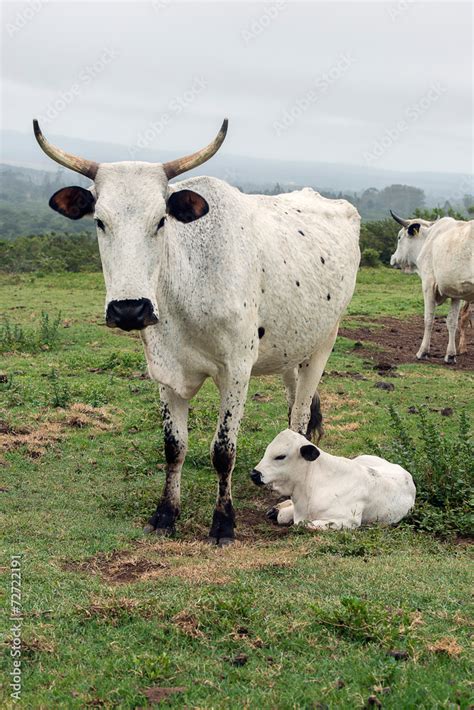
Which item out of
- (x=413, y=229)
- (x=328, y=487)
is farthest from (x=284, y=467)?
(x=413, y=229)

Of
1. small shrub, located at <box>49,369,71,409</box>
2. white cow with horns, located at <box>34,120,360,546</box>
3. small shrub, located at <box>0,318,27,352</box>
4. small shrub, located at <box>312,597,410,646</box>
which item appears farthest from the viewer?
small shrub, located at <box>0,318,27,352</box>

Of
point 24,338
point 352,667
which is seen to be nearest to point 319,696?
point 352,667

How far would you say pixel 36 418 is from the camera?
9.30 meters

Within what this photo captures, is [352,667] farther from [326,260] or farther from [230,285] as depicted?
[326,260]

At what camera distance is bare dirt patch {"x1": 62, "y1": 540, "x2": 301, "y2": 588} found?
207 inches

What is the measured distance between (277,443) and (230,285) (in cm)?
146

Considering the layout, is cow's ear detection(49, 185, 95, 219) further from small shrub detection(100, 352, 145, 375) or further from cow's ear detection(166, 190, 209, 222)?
small shrub detection(100, 352, 145, 375)

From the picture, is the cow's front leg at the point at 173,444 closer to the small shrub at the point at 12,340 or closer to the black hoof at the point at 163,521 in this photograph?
the black hoof at the point at 163,521

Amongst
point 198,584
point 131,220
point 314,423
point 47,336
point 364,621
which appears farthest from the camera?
point 47,336

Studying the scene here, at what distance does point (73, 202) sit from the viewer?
588 cm

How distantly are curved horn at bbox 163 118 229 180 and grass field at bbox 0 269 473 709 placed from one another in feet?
8.43

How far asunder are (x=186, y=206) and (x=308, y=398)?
117 inches

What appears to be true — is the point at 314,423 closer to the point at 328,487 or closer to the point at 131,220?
the point at 328,487

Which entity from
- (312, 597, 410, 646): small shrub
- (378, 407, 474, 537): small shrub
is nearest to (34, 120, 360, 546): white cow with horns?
(378, 407, 474, 537): small shrub
